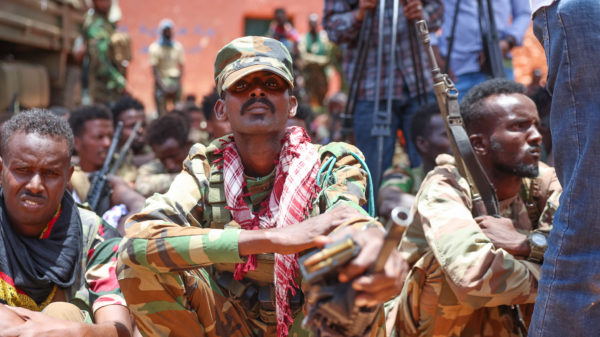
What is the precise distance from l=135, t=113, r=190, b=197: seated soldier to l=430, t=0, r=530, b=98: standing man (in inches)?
98.0

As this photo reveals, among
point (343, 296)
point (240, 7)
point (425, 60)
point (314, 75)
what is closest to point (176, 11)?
point (240, 7)

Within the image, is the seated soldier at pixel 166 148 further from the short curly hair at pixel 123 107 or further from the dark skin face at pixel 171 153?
the short curly hair at pixel 123 107

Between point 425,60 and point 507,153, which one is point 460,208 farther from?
point 425,60

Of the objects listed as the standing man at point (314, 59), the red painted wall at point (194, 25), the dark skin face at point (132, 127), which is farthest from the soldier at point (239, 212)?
the red painted wall at point (194, 25)

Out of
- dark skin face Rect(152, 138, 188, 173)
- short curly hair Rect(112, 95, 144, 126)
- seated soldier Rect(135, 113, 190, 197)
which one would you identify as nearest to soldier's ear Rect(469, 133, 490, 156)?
seated soldier Rect(135, 113, 190, 197)

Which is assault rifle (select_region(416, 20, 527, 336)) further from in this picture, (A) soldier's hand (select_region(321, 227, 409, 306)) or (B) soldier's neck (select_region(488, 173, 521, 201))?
(A) soldier's hand (select_region(321, 227, 409, 306))

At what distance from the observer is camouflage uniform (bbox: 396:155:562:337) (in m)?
2.80

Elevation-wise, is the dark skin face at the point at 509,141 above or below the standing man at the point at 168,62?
below

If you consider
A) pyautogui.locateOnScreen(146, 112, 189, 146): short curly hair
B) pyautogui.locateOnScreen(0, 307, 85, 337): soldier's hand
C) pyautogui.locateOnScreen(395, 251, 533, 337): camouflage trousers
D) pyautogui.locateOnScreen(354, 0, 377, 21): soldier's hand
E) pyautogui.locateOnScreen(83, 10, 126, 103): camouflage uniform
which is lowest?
pyautogui.locateOnScreen(395, 251, 533, 337): camouflage trousers

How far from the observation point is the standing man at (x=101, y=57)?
33.4 feet

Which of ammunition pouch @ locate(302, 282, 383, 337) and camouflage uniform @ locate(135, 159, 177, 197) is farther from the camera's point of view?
camouflage uniform @ locate(135, 159, 177, 197)

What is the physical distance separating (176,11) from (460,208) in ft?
45.0

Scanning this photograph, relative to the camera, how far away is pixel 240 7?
1570cm

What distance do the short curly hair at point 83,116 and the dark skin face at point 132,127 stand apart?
28.4 inches
